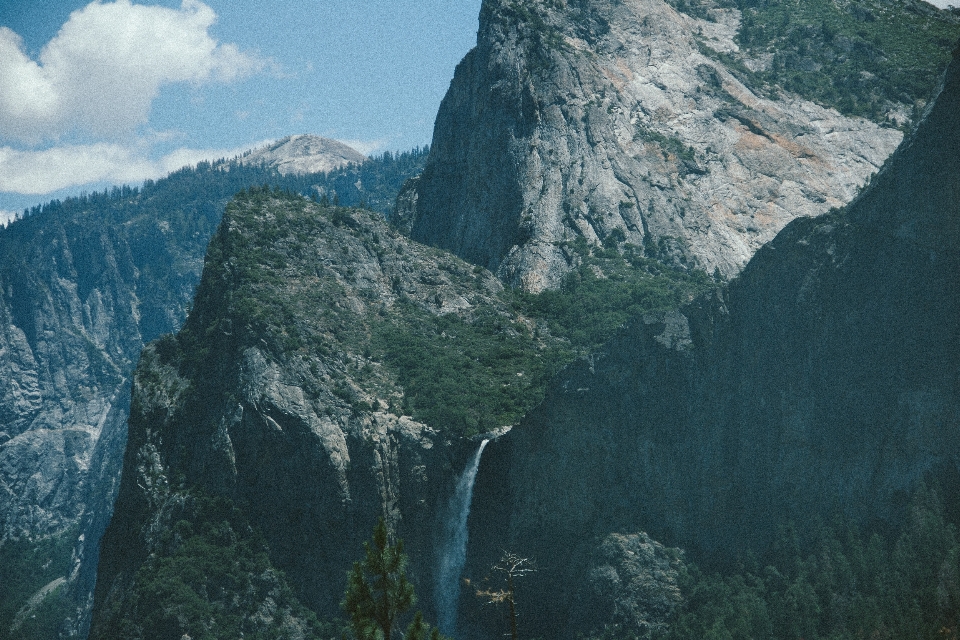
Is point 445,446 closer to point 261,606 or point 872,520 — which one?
point 261,606

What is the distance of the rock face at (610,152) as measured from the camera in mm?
160875

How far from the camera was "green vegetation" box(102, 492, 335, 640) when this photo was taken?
102 m


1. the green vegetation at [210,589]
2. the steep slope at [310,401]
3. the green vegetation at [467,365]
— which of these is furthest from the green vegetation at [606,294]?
the green vegetation at [210,589]

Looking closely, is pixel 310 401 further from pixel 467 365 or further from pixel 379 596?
pixel 379 596

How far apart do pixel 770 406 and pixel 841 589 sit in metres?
23.2

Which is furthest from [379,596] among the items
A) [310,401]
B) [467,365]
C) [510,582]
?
[467,365]

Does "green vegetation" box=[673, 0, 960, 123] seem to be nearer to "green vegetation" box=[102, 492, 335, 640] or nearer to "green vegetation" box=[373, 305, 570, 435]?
"green vegetation" box=[373, 305, 570, 435]

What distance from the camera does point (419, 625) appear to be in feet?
→ 153

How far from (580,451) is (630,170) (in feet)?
235

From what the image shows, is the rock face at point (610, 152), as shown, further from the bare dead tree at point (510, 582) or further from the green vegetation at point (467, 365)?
the bare dead tree at point (510, 582)

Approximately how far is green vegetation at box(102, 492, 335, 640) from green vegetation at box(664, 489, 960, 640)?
41.1 metres

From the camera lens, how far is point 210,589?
10562 centimetres

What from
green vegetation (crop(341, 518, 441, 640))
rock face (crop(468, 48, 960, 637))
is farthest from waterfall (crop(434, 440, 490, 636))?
green vegetation (crop(341, 518, 441, 640))

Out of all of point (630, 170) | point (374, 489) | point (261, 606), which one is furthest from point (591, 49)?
point (261, 606)
